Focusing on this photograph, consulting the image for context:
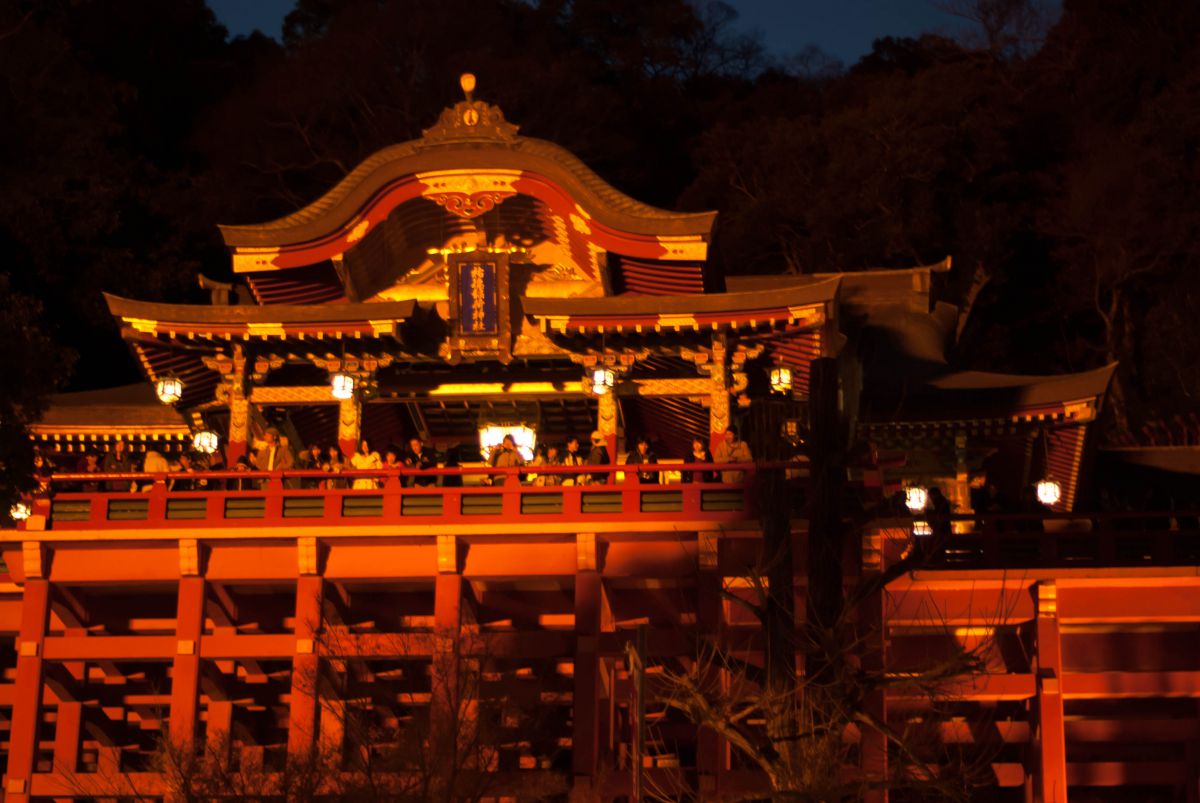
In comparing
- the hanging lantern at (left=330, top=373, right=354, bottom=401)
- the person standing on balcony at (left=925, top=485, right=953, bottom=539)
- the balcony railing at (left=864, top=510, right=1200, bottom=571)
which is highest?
the hanging lantern at (left=330, top=373, right=354, bottom=401)

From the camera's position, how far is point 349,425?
22.9 meters

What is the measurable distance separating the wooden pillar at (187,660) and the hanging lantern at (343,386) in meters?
3.01

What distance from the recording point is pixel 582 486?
20.8 metres

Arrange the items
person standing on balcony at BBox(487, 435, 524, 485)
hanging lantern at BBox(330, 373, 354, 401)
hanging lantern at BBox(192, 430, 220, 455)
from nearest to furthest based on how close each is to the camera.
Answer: person standing on balcony at BBox(487, 435, 524, 485), hanging lantern at BBox(330, 373, 354, 401), hanging lantern at BBox(192, 430, 220, 455)

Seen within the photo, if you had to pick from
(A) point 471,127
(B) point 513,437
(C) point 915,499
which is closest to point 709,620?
(B) point 513,437

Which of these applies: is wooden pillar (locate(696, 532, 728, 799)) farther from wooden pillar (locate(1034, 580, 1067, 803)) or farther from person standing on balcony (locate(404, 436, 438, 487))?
wooden pillar (locate(1034, 580, 1067, 803))

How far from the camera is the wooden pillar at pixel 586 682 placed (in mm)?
19406

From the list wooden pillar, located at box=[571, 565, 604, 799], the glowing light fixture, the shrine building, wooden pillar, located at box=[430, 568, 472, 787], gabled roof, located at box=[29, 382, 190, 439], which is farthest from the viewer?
gabled roof, located at box=[29, 382, 190, 439]

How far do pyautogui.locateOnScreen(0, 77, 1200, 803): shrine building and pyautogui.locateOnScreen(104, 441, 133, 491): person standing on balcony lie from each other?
0.85ft

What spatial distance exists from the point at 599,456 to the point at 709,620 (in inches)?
114

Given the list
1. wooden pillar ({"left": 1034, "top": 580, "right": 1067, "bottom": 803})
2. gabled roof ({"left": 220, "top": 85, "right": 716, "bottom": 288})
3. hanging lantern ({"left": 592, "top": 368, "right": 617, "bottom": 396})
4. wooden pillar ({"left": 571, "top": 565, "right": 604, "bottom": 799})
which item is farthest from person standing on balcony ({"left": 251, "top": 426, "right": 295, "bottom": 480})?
wooden pillar ({"left": 1034, "top": 580, "right": 1067, "bottom": 803})

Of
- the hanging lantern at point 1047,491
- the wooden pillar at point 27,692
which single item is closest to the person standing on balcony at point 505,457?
the wooden pillar at point 27,692

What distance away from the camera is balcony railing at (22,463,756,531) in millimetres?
20672

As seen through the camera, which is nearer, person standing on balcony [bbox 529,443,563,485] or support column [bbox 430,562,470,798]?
support column [bbox 430,562,470,798]
